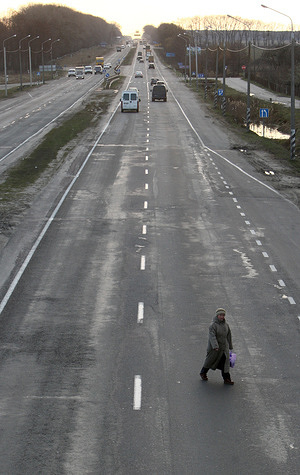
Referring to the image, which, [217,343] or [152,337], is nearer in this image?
[217,343]

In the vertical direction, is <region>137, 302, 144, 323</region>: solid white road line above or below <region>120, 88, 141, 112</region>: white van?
below

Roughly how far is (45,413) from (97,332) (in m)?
4.26

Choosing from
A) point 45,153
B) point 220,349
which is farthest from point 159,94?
point 220,349

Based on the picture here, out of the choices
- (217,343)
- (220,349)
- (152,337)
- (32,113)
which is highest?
(32,113)

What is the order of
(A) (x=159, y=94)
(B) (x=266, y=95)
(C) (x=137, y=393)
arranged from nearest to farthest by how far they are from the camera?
(C) (x=137, y=393), (A) (x=159, y=94), (B) (x=266, y=95)

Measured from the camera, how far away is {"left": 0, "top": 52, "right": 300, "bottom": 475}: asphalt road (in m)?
11.2

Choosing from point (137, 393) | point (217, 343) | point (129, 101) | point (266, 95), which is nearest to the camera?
point (137, 393)

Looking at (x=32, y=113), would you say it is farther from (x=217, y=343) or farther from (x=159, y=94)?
(x=217, y=343)

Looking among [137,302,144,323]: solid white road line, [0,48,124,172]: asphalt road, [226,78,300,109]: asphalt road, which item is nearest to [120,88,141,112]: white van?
[0,48,124,172]: asphalt road

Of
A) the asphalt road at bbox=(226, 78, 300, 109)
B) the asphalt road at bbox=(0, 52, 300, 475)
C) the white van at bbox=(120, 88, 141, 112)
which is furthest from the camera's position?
the asphalt road at bbox=(226, 78, 300, 109)

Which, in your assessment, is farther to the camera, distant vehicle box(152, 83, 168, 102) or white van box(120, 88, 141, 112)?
distant vehicle box(152, 83, 168, 102)

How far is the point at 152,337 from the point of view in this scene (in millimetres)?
16250

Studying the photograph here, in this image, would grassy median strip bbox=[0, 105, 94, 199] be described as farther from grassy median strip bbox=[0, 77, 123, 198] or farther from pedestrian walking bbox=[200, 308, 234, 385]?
pedestrian walking bbox=[200, 308, 234, 385]

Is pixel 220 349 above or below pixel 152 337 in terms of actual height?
above
